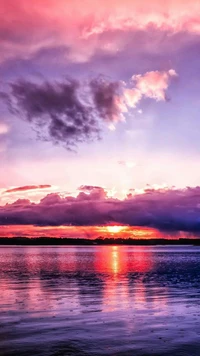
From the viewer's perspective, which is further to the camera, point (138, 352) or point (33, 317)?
point (33, 317)

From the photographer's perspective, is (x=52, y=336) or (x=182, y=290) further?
(x=182, y=290)

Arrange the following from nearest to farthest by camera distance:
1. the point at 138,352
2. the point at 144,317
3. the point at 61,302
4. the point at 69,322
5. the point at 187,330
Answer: the point at 138,352 → the point at 187,330 → the point at 69,322 → the point at 144,317 → the point at 61,302

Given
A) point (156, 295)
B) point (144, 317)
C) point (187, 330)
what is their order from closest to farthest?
point (187, 330), point (144, 317), point (156, 295)

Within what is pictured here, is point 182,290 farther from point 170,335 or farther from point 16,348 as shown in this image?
point 16,348

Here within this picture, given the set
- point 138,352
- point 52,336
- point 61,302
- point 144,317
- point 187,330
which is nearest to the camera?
point 138,352

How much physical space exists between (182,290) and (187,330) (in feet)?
79.1

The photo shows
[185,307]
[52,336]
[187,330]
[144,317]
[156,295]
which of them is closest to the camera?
[52,336]

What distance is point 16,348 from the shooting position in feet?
72.5

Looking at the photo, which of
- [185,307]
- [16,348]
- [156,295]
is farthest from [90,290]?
[16,348]

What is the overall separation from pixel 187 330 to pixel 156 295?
1833 centimetres

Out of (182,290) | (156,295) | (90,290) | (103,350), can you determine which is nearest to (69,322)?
(103,350)

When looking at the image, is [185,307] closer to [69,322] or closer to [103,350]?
[69,322]

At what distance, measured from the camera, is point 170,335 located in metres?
25.1

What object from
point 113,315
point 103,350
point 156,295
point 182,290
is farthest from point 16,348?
point 182,290
